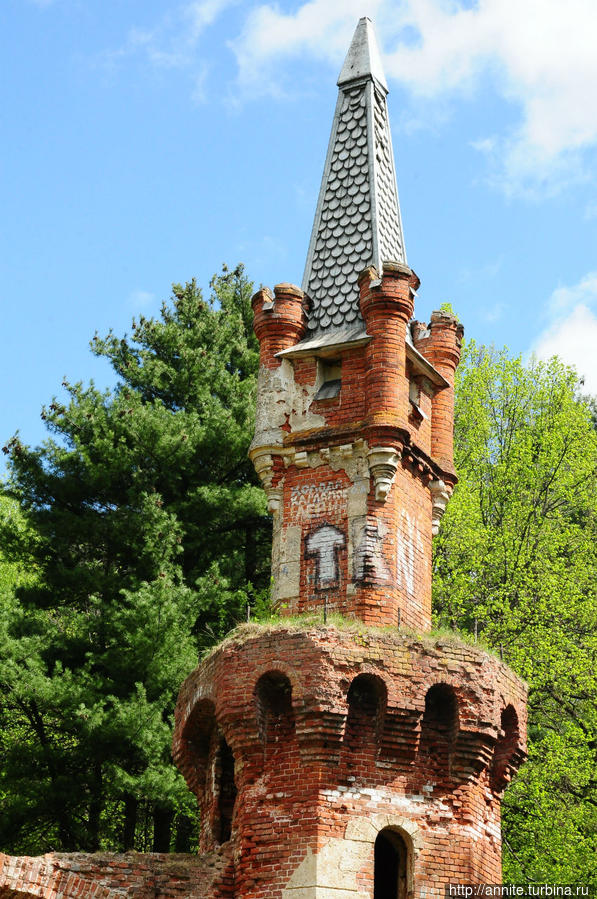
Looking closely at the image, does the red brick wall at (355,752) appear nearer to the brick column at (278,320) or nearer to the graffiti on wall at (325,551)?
the graffiti on wall at (325,551)

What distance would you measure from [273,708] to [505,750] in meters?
3.03

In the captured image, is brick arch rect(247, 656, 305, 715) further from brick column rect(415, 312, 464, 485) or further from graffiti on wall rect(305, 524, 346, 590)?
brick column rect(415, 312, 464, 485)

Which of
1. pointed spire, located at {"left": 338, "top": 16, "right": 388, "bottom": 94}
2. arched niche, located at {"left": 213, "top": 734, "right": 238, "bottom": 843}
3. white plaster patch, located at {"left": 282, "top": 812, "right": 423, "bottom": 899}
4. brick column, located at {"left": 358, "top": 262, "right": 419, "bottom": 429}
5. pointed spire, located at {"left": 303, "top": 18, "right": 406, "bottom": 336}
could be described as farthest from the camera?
pointed spire, located at {"left": 338, "top": 16, "right": 388, "bottom": 94}

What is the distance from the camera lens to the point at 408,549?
16.9 metres

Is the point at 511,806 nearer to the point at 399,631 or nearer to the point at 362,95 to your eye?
the point at 399,631

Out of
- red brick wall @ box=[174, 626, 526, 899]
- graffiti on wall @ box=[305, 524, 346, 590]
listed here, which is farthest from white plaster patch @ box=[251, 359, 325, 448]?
red brick wall @ box=[174, 626, 526, 899]

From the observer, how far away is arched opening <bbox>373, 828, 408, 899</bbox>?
1484 cm

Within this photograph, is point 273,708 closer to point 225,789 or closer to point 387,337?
point 225,789

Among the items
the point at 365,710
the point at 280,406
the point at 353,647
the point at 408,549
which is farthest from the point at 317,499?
the point at 365,710

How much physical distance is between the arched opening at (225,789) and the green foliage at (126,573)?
13.1ft

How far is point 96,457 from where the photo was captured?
23391 mm

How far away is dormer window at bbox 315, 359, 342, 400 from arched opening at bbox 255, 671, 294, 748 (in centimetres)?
411

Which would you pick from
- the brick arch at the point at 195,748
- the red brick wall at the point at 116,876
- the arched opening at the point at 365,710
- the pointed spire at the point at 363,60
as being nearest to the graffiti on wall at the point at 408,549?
the arched opening at the point at 365,710

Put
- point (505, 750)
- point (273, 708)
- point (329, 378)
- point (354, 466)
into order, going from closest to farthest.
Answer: point (273, 708) → point (505, 750) → point (354, 466) → point (329, 378)
